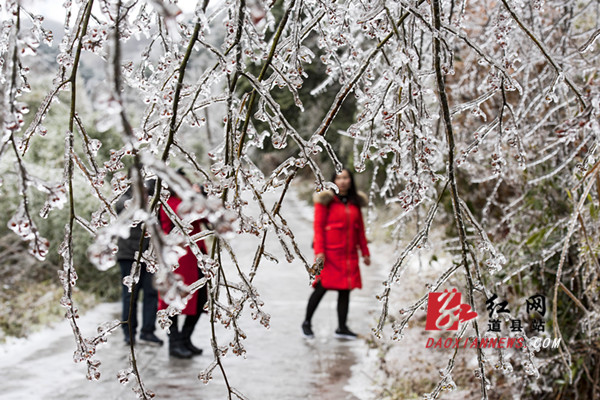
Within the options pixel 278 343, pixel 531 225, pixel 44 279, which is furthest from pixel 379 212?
pixel 531 225

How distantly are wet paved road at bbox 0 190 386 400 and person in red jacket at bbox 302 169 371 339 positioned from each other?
0.43m

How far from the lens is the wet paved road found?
4.50 m

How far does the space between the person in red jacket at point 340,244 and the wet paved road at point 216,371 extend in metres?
0.43

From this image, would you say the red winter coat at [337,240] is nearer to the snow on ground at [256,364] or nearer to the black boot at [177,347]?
the snow on ground at [256,364]

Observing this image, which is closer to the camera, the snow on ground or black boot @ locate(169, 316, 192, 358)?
the snow on ground

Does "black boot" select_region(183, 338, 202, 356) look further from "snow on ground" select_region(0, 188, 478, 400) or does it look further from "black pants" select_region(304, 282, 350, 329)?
"black pants" select_region(304, 282, 350, 329)

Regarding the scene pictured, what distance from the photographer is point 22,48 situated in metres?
0.89

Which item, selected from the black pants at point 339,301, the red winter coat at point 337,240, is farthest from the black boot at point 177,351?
the red winter coat at point 337,240

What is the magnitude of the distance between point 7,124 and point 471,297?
948 millimetres

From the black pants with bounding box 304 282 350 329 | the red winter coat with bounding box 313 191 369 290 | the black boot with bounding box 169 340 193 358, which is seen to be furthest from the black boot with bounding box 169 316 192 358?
the red winter coat with bounding box 313 191 369 290

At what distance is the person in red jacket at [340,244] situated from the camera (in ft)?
19.0

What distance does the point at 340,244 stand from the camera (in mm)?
5852

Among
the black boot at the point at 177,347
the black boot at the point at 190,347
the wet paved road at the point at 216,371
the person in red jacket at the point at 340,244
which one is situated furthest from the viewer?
the person in red jacket at the point at 340,244

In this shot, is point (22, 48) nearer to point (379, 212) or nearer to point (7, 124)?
point (7, 124)
